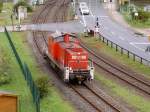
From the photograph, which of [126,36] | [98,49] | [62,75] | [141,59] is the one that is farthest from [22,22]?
[62,75]

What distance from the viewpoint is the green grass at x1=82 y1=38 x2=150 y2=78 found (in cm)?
4501

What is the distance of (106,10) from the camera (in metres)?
89.9

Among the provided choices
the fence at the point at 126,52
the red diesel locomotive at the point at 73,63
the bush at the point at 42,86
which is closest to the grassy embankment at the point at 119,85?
the fence at the point at 126,52

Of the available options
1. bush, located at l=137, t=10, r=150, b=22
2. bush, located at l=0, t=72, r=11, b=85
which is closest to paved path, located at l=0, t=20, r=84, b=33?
bush, located at l=137, t=10, r=150, b=22

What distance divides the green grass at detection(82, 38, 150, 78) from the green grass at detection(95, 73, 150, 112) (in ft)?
13.5

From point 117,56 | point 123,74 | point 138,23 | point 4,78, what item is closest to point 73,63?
point 4,78

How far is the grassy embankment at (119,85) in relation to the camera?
111 feet

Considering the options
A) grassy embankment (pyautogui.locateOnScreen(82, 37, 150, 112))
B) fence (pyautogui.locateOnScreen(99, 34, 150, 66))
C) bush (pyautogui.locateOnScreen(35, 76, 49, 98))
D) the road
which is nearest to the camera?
grassy embankment (pyautogui.locateOnScreen(82, 37, 150, 112))

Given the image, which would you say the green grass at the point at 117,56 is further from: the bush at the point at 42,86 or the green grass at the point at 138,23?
the green grass at the point at 138,23

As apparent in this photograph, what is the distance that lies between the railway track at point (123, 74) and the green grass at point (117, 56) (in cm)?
121

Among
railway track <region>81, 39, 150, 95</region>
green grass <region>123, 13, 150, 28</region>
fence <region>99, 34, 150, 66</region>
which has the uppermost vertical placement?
green grass <region>123, 13, 150, 28</region>

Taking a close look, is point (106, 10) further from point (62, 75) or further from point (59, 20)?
point (62, 75)

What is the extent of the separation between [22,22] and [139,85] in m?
39.4

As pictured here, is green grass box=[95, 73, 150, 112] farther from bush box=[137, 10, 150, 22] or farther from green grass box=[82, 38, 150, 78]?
bush box=[137, 10, 150, 22]
